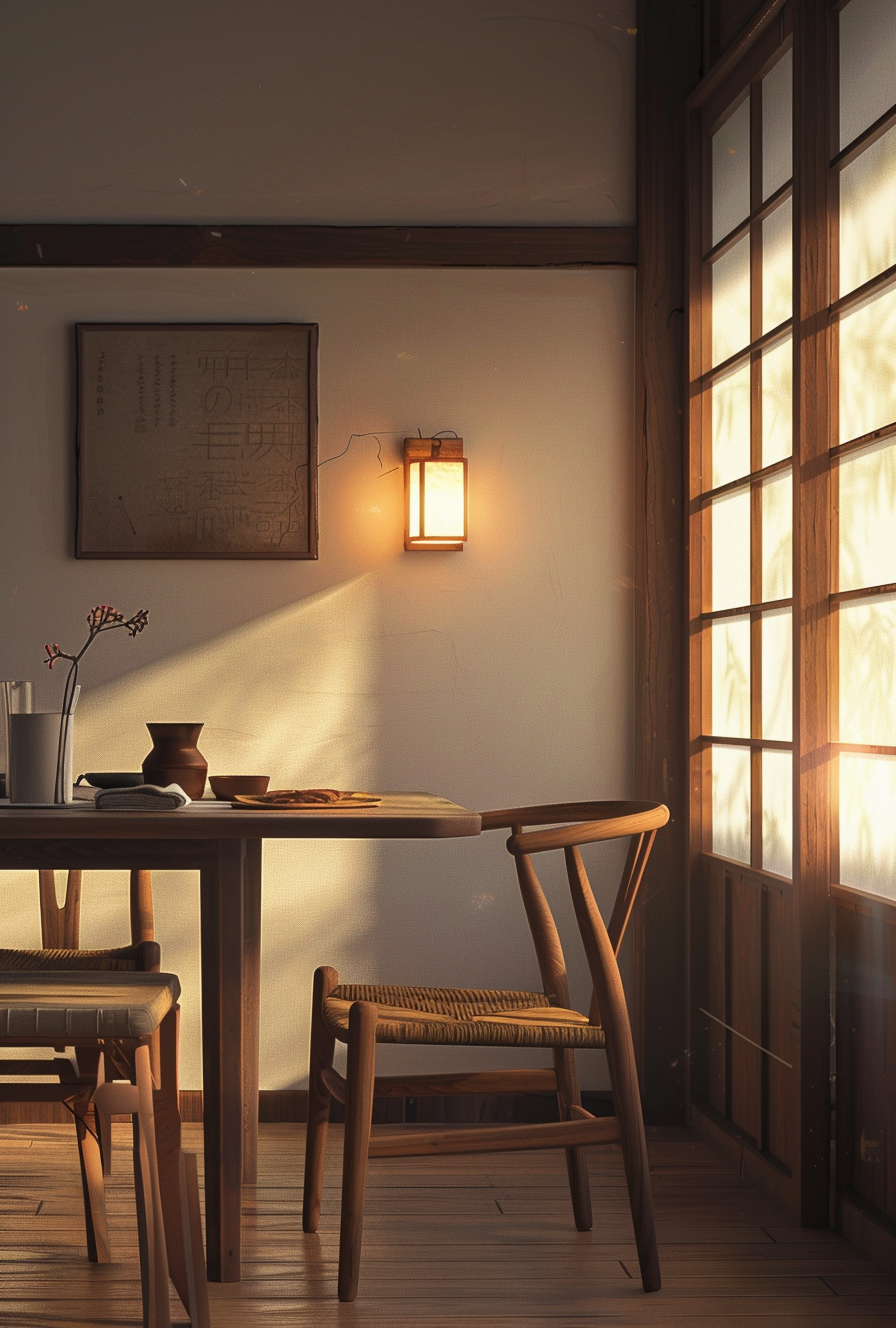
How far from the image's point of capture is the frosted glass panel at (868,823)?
2383mm

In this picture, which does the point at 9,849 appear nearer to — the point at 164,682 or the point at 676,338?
the point at 164,682

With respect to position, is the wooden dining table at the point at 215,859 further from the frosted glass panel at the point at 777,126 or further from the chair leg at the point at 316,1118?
the frosted glass panel at the point at 777,126

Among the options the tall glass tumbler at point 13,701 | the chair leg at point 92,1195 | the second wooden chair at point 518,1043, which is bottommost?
the chair leg at point 92,1195

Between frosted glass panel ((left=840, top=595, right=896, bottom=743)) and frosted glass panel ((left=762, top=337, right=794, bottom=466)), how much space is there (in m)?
0.47

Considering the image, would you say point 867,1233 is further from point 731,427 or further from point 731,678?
point 731,427

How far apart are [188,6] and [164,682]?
184cm

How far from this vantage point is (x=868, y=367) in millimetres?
2508

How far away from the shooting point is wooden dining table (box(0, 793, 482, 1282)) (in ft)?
7.01

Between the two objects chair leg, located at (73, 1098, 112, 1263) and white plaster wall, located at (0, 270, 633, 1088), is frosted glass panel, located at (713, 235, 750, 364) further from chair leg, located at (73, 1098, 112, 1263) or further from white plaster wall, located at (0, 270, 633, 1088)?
chair leg, located at (73, 1098, 112, 1263)

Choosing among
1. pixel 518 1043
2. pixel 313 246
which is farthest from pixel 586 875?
pixel 313 246

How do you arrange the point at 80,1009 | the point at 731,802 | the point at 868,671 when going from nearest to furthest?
the point at 80,1009 → the point at 868,671 → the point at 731,802

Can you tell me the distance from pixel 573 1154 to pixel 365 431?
6.30 feet

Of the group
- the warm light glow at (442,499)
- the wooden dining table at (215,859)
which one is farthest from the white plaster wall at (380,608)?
the wooden dining table at (215,859)

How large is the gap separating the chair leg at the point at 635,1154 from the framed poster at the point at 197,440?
5.60 ft
